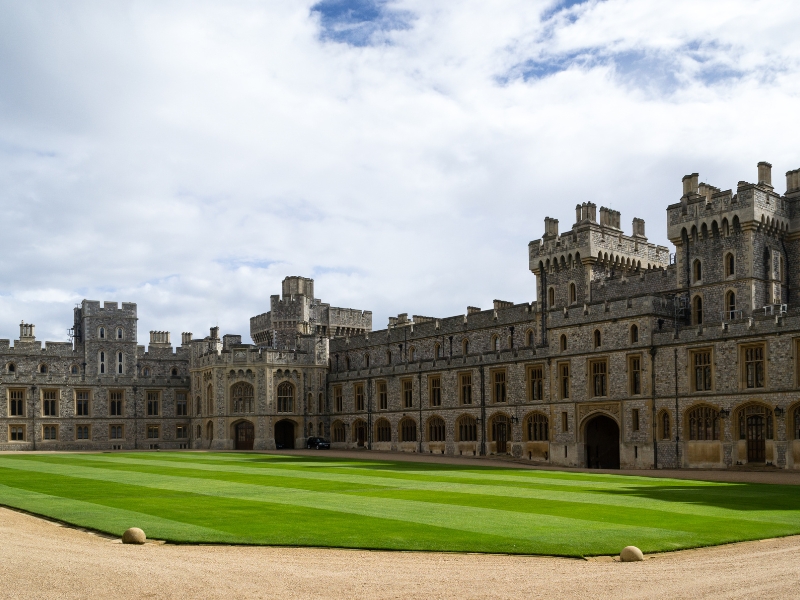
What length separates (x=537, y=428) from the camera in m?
52.0

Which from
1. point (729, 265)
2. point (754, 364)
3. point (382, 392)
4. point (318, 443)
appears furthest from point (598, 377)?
point (318, 443)

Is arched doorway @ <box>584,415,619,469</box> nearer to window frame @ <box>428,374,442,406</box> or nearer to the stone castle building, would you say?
the stone castle building

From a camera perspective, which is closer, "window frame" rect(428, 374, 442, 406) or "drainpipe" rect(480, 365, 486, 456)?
"drainpipe" rect(480, 365, 486, 456)

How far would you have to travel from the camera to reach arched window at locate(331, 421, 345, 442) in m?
70.4

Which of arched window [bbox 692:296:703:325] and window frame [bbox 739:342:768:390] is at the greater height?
arched window [bbox 692:296:703:325]

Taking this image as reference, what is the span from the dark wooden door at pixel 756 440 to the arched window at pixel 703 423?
154cm

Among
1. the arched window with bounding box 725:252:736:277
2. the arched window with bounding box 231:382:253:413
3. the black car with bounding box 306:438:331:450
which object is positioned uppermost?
the arched window with bounding box 725:252:736:277

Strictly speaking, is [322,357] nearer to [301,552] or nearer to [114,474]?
[114,474]

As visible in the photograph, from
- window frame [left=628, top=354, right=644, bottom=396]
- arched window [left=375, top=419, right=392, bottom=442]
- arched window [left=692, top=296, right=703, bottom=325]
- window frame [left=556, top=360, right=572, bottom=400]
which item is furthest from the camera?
arched window [left=375, top=419, right=392, bottom=442]

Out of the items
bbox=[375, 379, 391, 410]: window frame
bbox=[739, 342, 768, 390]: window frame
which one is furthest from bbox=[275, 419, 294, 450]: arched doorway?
bbox=[739, 342, 768, 390]: window frame

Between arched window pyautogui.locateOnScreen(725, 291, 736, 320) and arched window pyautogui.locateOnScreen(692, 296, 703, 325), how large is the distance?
5.53 ft

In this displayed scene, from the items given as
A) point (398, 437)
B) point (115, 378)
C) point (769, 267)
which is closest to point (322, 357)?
point (398, 437)

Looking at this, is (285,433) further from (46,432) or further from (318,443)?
(46,432)

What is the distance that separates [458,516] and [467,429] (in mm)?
38120
